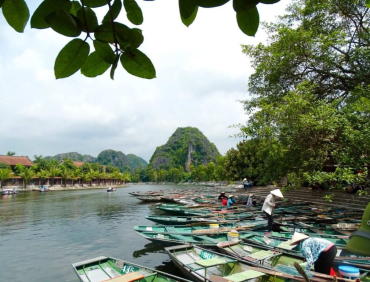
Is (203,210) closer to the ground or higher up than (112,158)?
closer to the ground

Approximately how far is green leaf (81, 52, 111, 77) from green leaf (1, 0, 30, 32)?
0.22 metres

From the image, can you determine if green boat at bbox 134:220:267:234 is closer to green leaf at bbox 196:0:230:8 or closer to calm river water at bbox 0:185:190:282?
calm river water at bbox 0:185:190:282

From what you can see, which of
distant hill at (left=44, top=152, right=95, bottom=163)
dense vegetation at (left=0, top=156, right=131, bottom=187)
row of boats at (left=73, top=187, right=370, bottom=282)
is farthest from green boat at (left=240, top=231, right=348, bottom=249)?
distant hill at (left=44, top=152, right=95, bottom=163)

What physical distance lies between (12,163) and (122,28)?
185ft

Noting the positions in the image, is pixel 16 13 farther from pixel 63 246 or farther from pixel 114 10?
pixel 63 246

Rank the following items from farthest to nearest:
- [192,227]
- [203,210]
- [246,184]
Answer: [246,184]
[203,210]
[192,227]

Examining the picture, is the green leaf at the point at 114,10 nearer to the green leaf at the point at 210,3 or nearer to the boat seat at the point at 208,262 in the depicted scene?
the green leaf at the point at 210,3

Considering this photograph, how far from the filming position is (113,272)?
6008 mm

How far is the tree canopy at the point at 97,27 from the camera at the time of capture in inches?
32.2

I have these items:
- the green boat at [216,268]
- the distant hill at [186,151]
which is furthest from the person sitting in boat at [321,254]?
the distant hill at [186,151]

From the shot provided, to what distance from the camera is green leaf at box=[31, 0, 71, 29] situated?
809 mm

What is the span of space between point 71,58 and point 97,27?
0.14 meters

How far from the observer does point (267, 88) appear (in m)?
14.0

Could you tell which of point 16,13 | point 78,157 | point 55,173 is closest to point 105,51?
point 16,13
